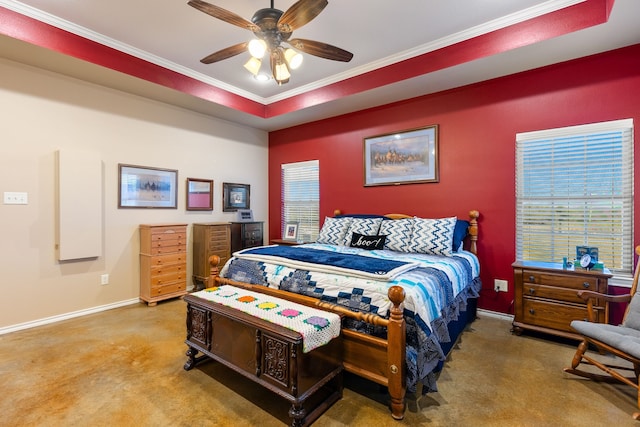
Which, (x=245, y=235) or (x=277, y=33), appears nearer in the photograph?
(x=277, y=33)

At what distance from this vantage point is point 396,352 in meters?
1.68

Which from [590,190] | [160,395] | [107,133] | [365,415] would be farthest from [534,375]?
[107,133]

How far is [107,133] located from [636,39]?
5.40 m

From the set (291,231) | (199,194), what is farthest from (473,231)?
(199,194)

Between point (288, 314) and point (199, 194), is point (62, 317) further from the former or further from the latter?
point (288, 314)

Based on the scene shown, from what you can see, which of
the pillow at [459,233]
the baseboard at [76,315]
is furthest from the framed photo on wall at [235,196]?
the pillow at [459,233]

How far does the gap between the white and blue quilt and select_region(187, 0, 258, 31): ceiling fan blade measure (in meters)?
1.82

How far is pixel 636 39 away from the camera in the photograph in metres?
2.56

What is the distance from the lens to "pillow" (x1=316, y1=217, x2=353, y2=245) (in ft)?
12.5

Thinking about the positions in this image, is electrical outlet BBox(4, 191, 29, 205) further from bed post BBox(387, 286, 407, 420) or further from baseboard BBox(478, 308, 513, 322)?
baseboard BBox(478, 308, 513, 322)

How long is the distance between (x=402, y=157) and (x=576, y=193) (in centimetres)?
186

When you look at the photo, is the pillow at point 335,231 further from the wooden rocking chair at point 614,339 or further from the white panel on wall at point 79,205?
the white panel on wall at point 79,205

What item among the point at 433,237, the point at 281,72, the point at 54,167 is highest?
the point at 281,72

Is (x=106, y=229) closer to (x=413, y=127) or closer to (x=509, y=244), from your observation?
(x=413, y=127)
